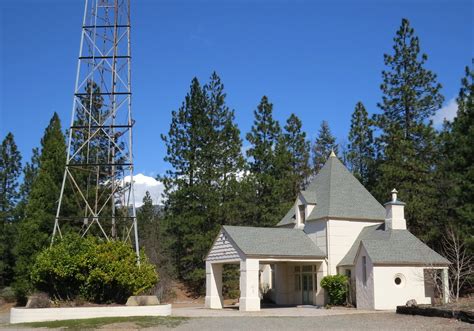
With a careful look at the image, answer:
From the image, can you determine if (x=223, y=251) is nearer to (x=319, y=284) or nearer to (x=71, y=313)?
(x=319, y=284)

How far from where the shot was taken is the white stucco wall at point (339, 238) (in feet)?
102

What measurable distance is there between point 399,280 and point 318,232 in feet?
18.5

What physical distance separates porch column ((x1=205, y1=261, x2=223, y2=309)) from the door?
4996mm

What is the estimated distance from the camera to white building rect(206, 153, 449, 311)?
2805cm

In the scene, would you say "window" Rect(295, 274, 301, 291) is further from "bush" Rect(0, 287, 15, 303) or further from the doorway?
"bush" Rect(0, 287, 15, 303)

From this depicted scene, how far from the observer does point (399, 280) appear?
92.7ft

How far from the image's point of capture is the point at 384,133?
43469 millimetres

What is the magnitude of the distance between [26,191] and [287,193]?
2366 centimetres

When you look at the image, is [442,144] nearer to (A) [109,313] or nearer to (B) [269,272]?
(B) [269,272]

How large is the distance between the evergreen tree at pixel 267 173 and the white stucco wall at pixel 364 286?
16.3 m

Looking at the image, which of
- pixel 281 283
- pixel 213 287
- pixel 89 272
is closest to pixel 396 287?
pixel 281 283

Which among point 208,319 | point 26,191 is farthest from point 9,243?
point 208,319

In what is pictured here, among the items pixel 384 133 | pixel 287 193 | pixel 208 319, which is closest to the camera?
pixel 208 319

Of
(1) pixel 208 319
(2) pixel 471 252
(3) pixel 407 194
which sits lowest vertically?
(1) pixel 208 319
